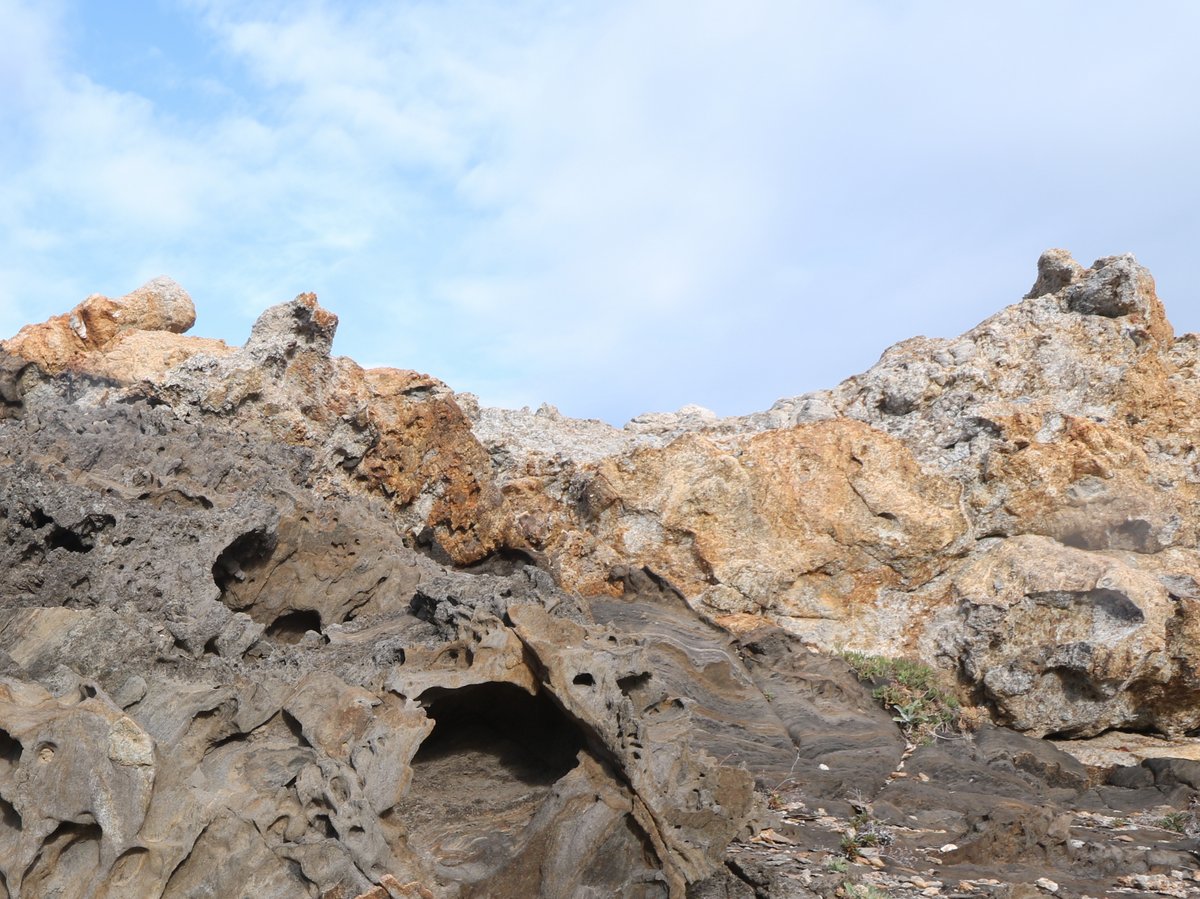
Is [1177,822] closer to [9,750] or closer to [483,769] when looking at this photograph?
[483,769]

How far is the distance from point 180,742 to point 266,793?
777 millimetres

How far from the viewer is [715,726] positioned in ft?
39.3

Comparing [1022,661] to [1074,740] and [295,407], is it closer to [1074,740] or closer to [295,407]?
[1074,740]

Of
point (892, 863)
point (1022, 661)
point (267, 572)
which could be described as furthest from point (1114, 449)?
point (267, 572)

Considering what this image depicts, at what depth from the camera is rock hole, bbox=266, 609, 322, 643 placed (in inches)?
476

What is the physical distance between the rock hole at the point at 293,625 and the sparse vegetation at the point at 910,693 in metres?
7.84

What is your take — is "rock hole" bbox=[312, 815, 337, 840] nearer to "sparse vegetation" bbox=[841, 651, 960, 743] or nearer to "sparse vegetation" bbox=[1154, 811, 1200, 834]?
"sparse vegetation" bbox=[1154, 811, 1200, 834]

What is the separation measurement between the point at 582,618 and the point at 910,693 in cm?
621

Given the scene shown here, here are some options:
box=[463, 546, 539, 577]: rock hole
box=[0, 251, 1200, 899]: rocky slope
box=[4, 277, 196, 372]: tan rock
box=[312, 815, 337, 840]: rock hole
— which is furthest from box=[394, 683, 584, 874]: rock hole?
box=[4, 277, 196, 372]: tan rock

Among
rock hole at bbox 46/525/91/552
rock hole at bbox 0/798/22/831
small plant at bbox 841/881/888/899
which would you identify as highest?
rock hole at bbox 46/525/91/552

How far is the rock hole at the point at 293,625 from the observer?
12.1 metres

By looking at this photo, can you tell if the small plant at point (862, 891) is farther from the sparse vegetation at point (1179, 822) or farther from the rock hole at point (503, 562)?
the rock hole at point (503, 562)

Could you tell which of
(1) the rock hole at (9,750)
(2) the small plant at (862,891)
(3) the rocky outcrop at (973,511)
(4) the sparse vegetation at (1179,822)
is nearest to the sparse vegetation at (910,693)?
(3) the rocky outcrop at (973,511)

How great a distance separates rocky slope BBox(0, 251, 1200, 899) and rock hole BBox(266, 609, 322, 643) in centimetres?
6
